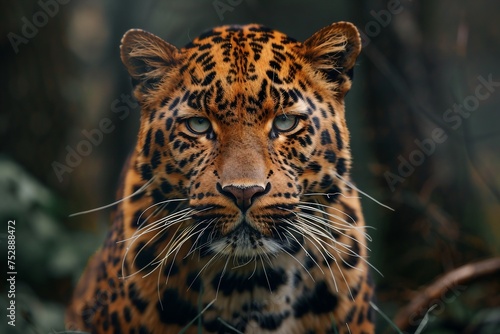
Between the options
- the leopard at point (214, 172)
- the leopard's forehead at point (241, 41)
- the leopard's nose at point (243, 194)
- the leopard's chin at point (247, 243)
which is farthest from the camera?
the leopard's forehead at point (241, 41)

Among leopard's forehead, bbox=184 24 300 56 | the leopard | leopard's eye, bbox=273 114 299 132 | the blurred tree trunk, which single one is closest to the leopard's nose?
the leopard

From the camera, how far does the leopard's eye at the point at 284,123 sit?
3.23 meters

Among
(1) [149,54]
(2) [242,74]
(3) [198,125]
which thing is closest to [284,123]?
(2) [242,74]

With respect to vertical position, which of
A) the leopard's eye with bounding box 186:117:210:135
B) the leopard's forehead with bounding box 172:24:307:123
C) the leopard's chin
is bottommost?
the leopard's chin

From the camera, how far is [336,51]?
344 centimetres

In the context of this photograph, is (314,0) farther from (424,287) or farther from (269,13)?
(424,287)

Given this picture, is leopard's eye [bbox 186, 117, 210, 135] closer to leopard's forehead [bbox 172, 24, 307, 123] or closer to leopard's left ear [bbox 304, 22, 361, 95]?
leopard's forehead [bbox 172, 24, 307, 123]

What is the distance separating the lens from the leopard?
3195 mm

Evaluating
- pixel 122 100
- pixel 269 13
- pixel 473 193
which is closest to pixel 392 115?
pixel 473 193

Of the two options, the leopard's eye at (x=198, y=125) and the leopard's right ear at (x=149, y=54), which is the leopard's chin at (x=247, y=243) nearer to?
the leopard's eye at (x=198, y=125)

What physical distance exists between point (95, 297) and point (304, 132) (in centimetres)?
143

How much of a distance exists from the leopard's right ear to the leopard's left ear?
66 cm

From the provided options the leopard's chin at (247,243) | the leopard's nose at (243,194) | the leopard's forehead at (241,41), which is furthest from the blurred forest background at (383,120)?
the leopard's nose at (243,194)

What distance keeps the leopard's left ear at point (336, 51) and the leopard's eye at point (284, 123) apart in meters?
0.33
